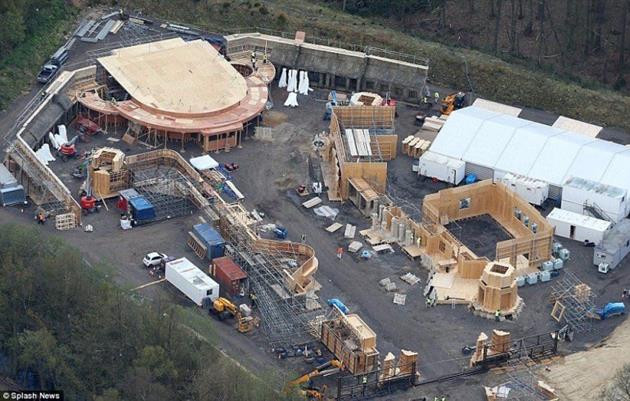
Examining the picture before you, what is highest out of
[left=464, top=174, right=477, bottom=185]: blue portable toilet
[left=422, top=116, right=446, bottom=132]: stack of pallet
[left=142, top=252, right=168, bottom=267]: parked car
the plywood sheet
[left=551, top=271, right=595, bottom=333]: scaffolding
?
the plywood sheet

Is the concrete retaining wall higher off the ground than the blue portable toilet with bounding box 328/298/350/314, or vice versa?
the concrete retaining wall

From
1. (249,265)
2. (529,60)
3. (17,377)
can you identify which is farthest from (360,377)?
(529,60)

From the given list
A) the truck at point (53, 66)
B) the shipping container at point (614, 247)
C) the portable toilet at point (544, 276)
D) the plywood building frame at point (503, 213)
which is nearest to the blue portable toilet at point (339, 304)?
the plywood building frame at point (503, 213)

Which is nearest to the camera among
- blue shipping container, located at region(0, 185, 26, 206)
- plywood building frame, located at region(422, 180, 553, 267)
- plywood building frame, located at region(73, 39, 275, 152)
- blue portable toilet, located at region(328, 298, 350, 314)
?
blue portable toilet, located at region(328, 298, 350, 314)

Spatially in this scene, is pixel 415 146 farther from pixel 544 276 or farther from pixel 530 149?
pixel 544 276

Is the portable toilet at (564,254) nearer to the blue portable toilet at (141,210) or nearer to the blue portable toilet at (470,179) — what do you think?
the blue portable toilet at (470,179)

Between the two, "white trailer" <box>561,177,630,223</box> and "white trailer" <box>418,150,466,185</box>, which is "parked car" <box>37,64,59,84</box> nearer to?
"white trailer" <box>418,150,466,185</box>

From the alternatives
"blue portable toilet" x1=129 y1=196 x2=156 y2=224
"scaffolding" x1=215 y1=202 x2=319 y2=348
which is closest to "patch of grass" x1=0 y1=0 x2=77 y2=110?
"blue portable toilet" x1=129 y1=196 x2=156 y2=224
